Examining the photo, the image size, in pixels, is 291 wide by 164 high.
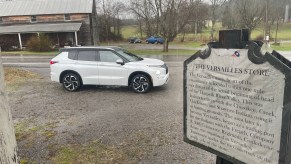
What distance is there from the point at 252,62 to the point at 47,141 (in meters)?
4.07

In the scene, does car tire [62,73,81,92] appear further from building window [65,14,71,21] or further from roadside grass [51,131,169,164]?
building window [65,14,71,21]

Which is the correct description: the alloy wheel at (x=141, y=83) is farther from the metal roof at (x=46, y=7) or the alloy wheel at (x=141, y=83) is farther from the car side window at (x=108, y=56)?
the metal roof at (x=46, y=7)

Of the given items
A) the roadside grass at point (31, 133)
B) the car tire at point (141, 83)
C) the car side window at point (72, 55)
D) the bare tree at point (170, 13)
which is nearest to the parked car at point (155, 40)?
the bare tree at point (170, 13)

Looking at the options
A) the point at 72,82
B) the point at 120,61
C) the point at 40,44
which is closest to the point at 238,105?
the point at 120,61

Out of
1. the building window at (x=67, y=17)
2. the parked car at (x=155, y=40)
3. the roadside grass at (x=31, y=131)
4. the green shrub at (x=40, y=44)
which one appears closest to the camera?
the roadside grass at (x=31, y=131)

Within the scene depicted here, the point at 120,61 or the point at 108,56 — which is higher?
the point at 108,56

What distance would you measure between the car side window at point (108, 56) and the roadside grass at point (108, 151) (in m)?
4.18

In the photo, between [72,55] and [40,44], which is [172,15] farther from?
[72,55]

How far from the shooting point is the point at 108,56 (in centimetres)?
848

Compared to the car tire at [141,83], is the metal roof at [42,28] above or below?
above

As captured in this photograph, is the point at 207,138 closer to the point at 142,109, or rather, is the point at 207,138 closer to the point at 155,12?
the point at 142,109

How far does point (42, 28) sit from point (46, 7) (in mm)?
5181

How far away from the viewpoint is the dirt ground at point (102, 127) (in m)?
4.05

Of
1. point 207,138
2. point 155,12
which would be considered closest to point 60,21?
point 155,12
